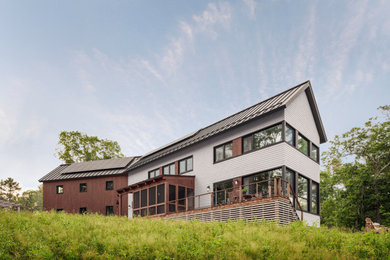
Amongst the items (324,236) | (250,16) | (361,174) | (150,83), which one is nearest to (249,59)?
(250,16)

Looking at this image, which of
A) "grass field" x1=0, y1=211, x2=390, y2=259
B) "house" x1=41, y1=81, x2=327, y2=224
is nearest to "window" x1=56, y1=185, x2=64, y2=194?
"house" x1=41, y1=81, x2=327, y2=224

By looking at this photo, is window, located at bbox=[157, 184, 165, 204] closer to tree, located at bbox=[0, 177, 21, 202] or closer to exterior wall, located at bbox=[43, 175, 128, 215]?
exterior wall, located at bbox=[43, 175, 128, 215]

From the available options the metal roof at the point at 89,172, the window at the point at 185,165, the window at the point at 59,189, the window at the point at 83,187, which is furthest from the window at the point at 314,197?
the window at the point at 59,189

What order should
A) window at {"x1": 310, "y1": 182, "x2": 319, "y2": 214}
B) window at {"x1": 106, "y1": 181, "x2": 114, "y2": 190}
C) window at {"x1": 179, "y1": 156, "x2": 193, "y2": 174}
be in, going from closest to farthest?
window at {"x1": 310, "y1": 182, "x2": 319, "y2": 214}, window at {"x1": 179, "y1": 156, "x2": 193, "y2": 174}, window at {"x1": 106, "y1": 181, "x2": 114, "y2": 190}

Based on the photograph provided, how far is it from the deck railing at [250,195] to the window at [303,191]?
0.74m

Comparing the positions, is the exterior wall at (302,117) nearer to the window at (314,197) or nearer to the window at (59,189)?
the window at (314,197)

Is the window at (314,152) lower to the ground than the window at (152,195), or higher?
higher

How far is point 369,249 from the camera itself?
38.5 feet

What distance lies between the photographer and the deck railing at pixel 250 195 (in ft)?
53.8

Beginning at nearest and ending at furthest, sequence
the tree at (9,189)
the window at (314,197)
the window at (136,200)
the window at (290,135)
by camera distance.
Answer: the window at (290,135) → the window at (314,197) → the window at (136,200) → the tree at (9,189)

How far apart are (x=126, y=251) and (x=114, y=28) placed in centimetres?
2033

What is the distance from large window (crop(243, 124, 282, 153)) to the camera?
18.5m

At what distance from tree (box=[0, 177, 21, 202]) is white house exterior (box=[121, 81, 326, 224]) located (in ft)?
200

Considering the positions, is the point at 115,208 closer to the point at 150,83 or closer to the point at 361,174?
the point at 150,83
